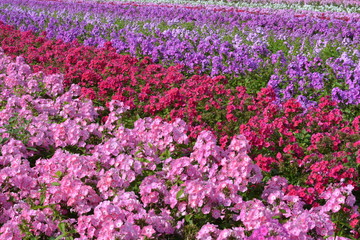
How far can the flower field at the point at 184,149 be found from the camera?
135 inches

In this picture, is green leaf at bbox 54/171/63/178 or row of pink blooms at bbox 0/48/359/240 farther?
green leaf at bbox 54/171/63/178

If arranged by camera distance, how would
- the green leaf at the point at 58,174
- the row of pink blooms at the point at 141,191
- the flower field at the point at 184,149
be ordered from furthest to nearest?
1. the green leaf at the point at 58,174
2. the flower field at the point at 184,149
3. the row of pink blooms at the point at 141,191

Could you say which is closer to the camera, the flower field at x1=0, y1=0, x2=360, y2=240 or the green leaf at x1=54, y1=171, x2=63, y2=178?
the flower field at x1=0, y1=0, x2=360, y2=240

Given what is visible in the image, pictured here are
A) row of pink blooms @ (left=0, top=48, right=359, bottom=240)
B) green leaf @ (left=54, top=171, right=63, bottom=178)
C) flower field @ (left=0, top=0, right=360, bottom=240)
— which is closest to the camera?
row of pink blooms @ (left=0, top=48, right=359, bottom=240)

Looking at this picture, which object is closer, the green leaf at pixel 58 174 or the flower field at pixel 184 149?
the flower field at pixel 184 149

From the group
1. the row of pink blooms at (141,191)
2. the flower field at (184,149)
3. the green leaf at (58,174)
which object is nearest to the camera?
the row of pink blooms at (141,191)

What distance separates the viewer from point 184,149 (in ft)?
16.1

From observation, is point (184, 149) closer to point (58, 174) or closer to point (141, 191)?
point (141, 191)

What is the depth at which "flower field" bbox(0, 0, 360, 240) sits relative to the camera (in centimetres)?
343

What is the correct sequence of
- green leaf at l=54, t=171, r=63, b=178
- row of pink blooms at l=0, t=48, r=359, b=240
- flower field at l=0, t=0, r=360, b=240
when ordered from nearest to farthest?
row of pink blooms at l=0, t=48, r=359, b=240 < flower field at l=0, t=0, r=360, b=240 < green leaf at l=54, t=171, r=63, b=178

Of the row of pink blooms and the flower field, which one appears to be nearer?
the row of pink blooms

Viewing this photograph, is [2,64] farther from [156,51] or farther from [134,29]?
[134,29]

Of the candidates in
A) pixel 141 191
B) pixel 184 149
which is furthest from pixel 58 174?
pixel 184 149

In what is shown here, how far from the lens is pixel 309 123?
5.09 meters
